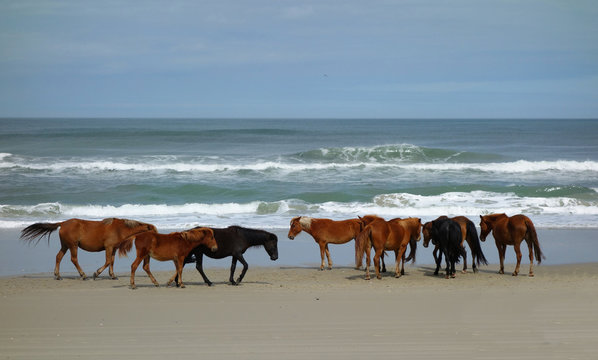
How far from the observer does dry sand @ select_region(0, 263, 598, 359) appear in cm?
596

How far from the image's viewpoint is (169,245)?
875 cm

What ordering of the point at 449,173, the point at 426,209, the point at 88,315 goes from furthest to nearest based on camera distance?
the point at 449,173, the point at 426,209, the point at 88,315

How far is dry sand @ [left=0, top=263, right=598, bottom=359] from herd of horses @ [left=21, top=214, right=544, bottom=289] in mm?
391

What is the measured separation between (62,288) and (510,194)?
51.8 ft

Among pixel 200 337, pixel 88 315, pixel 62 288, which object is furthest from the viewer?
pixel 62 288

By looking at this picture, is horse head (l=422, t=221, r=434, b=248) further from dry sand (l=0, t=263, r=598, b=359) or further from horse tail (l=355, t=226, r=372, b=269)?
horse tail (l=355, t=226, r=372, b=269)

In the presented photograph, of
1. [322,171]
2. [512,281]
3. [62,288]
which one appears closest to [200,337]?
[62,288]

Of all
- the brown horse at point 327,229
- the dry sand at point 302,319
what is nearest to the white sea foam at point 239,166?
the brown horse at point 327,229

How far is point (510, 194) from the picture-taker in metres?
21.0

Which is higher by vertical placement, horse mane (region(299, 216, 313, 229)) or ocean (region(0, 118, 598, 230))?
horse mane (region(299, 216, 313, 229))

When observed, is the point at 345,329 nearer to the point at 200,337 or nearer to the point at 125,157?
the point at 200,337

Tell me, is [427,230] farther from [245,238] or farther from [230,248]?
[230,248]

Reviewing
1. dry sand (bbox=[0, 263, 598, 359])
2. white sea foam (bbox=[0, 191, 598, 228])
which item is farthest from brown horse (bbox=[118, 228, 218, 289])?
white sea foam (bbox=[0, 191, 598, 228])

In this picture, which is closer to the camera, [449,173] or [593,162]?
[449,173]
